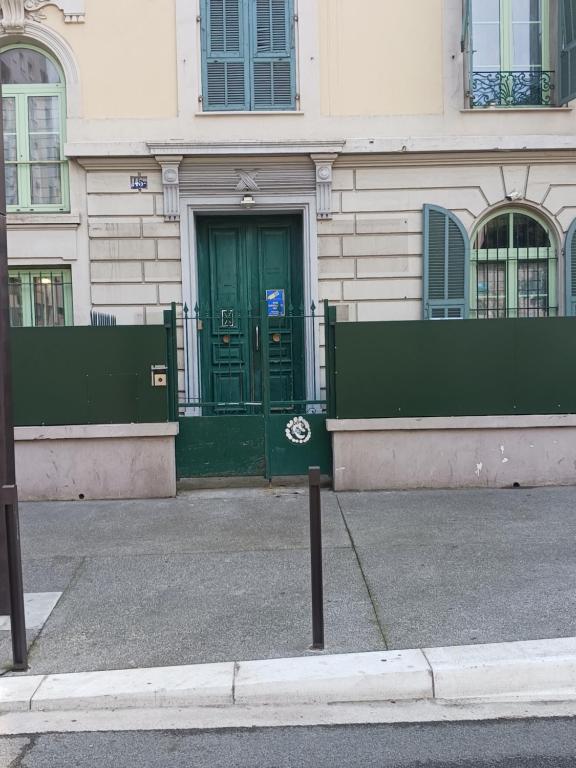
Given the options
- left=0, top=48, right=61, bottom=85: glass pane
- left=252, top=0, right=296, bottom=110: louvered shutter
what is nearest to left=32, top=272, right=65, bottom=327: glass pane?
left=0, top=48, right=61, bottom=85: glass pane

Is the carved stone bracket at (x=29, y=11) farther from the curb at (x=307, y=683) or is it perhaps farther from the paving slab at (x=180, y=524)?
the curb at (x=307, y=683)

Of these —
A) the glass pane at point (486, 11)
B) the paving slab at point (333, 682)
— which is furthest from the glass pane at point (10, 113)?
the paving slab at point (333, 682)

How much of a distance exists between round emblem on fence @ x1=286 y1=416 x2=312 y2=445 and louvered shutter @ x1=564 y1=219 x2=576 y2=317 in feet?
15.1

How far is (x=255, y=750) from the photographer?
3617mm

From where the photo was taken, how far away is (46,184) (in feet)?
34.2

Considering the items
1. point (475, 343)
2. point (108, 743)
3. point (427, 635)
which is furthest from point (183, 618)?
point (475, 343)

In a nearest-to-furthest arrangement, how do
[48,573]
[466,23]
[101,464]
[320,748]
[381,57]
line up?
[320,748], [48,573], [101,464], [466,23], [381,57]

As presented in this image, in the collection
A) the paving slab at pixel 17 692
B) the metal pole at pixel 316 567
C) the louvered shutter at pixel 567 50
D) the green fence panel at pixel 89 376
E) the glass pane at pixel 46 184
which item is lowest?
the paving slab at pixel 17 692

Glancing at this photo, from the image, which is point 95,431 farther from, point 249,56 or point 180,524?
point 249,56

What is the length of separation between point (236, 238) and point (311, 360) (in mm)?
2194

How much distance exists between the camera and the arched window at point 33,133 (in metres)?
10.4

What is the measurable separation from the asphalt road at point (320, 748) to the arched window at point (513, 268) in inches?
303

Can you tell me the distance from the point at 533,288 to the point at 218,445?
17.8 ft

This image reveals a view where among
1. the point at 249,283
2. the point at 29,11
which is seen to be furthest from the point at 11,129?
the point at 249,283
